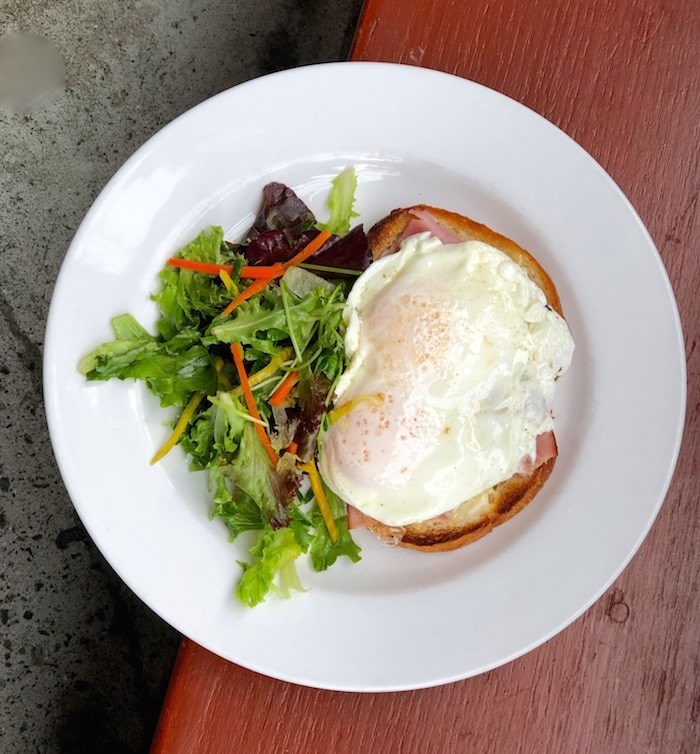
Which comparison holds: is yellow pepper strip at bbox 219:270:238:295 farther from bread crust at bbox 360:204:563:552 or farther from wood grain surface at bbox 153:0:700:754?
wood grain surface at bbox 153:0:700:754

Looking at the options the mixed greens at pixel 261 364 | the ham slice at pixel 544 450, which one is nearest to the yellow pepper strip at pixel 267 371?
the mixed greens at pixel 261 364

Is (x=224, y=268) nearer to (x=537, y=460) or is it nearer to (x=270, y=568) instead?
(x=270, y=568)

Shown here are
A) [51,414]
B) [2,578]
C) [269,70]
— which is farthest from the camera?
[269,70]

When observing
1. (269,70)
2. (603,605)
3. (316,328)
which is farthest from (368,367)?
(269,70)

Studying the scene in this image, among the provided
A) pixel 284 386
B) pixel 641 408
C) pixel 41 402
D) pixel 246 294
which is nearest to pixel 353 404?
pixel 284 386

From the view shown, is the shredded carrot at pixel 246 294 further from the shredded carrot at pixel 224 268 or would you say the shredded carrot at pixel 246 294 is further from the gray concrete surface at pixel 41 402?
the gray concrete surface at pixel 41 402

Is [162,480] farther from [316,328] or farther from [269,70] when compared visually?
[269,70]
